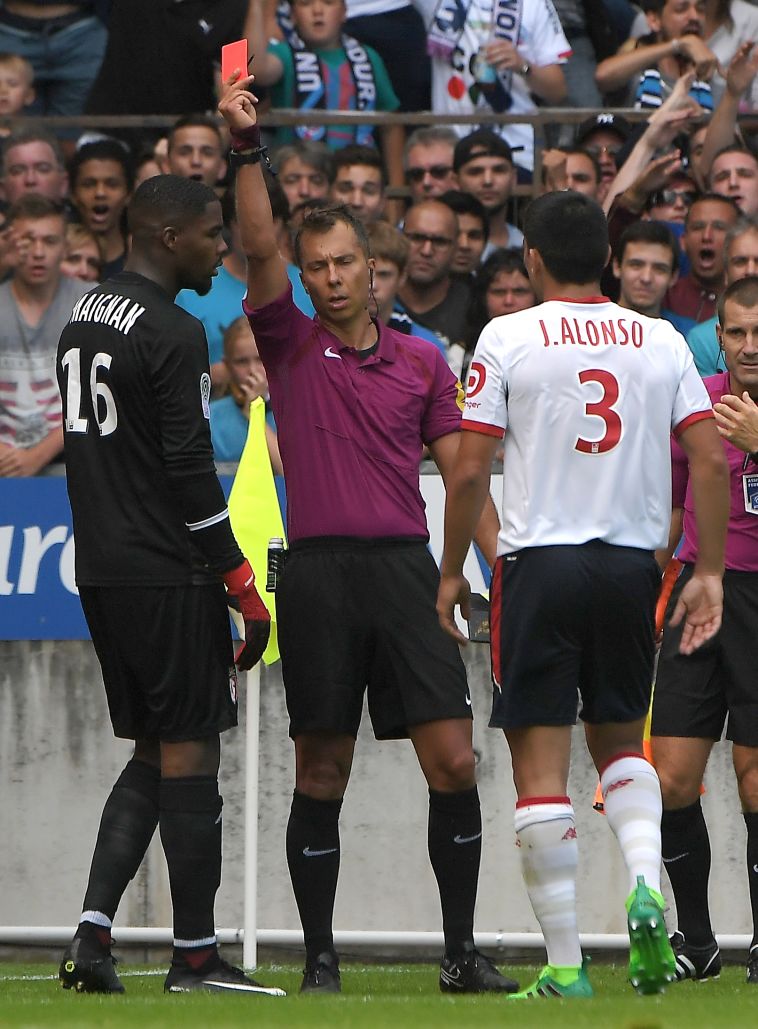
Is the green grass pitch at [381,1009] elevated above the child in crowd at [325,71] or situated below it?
below

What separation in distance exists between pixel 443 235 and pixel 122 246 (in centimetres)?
180

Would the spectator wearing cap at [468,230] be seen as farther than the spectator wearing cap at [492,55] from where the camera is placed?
No

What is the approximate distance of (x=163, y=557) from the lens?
5715 millimetres

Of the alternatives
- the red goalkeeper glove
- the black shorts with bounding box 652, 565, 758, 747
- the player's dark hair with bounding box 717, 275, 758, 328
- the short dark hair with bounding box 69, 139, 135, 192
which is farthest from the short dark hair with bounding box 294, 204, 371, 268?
the short dark hair with bounding box 69, 139, 135, 192

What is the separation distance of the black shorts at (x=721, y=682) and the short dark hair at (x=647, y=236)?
3.34 m

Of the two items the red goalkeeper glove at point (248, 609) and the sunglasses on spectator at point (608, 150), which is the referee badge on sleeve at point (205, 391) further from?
the sunglasses on spectator at point (608, 150)

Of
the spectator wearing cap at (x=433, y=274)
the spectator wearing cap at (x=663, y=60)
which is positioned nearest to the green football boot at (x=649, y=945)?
the spectator wearing cap at (x=433, y=274)

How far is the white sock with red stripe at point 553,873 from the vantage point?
5176 millimetres

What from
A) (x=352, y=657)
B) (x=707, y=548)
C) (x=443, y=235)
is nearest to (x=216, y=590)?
(x=352, y=657)

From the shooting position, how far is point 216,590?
579 centimetres

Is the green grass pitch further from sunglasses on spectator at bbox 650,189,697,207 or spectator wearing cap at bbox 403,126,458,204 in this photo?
spectator wearing cap at bbox 403,126,458,204

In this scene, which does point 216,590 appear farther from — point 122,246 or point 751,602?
point 122,246

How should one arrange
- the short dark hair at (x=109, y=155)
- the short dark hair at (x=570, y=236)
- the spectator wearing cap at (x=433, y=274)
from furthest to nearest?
the short dark hair at (x=109, y=155) < the spectator wearing cap at (x=433, y=274) < the short dark hair at (x=570, y=236)

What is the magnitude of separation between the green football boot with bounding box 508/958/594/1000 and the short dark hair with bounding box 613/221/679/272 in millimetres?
5012
